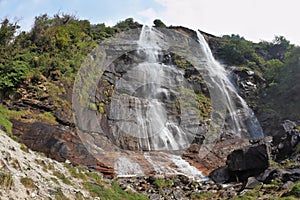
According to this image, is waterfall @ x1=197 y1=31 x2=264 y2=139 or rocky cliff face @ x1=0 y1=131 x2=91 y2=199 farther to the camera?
waterfall @ x1=197 y1=31 x2=264 y2=139

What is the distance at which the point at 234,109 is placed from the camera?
97.3 feet

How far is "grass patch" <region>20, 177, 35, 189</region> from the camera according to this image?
802 centimetres

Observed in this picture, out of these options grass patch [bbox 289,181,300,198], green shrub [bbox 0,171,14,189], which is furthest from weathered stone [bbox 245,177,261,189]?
green shrub [bbox 0,171,14,189]

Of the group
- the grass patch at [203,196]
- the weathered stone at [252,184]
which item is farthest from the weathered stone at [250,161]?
the grass patch at [203,196]

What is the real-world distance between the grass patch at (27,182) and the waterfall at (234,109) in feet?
67.6

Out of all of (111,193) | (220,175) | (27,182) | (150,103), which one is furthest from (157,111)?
(27,182)

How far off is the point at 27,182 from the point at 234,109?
79.5ft

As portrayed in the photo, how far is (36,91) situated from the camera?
60.6 feet

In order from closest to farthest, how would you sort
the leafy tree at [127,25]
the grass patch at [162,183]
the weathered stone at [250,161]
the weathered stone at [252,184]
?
the weathered stone at [252,184]
the grass patch at [162,183]
the weathered stone at [250,161]
the leafy tree at [127,25]

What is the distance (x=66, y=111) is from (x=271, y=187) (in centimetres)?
1170

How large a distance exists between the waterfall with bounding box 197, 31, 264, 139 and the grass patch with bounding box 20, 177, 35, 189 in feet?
67.6

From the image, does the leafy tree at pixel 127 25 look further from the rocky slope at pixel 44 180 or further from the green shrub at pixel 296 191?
the green shrub at pixel 296 191

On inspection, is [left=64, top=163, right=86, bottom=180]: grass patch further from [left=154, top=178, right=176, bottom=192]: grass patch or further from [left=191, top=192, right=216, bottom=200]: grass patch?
[left=191, top=192, right=216, bottom=200]: grass patch

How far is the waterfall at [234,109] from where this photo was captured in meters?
27.5
